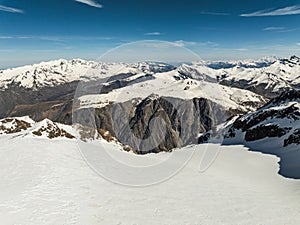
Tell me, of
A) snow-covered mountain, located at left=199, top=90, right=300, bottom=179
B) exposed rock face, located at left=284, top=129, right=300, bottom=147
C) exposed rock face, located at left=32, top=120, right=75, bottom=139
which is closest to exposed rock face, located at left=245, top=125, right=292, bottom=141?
snow-covered mountain, located at left=199, top=90, right=300, bottom=179

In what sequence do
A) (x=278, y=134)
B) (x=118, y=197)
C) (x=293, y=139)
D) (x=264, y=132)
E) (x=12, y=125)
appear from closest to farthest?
(x=118, y=197) → (x=293, y=139) → (x=278, y=134) → (x=264, y=132) → (x=12, y=125)

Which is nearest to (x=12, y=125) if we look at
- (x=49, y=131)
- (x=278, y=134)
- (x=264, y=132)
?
(x=49, y=131)

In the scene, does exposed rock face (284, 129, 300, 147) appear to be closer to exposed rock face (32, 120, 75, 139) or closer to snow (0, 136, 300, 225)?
snow (0, 136, 300, 225)

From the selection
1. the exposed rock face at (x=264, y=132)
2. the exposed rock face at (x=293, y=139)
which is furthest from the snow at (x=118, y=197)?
the exposed rock face at (x=264, y=132)

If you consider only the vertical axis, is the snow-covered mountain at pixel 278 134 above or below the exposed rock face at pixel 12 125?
above

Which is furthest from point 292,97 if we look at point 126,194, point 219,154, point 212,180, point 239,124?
point 126,194

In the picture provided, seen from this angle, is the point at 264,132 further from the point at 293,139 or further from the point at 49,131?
the point at 49,131

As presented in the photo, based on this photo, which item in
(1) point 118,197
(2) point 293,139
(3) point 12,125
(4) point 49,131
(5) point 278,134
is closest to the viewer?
(1) point 118,197

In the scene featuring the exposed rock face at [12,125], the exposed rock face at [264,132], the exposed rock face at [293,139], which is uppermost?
the exposed rock face at [293,139]

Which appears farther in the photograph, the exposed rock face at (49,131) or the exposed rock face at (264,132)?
the exposed rock face at (264,132)

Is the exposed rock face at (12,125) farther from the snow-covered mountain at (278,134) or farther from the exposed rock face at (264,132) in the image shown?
the exposed rock face at (264,132)
